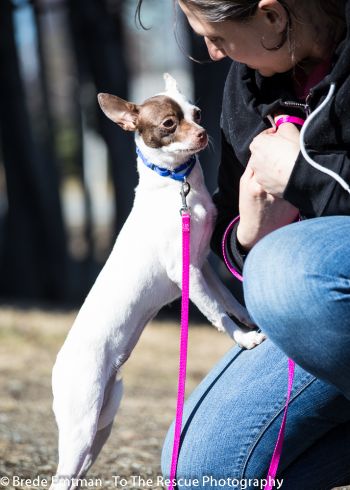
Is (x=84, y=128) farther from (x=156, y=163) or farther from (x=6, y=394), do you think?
(x=156, y=163)

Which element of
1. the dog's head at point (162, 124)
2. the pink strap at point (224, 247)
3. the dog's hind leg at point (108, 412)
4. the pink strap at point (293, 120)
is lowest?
the dog's hind leg at point (108, 412)

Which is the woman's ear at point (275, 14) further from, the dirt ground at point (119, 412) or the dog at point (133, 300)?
the dirt ground at point (119, 412)

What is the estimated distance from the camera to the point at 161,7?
991 centimetres

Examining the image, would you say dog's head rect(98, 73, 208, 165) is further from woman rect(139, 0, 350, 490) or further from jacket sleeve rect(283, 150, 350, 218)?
jacket sleeve rect(283, 150, 350, 218)

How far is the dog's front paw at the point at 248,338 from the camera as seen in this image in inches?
111

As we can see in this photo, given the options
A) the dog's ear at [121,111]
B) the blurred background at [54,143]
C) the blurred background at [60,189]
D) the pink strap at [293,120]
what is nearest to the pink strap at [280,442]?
the pink strap at [293,120]

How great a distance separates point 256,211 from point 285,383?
55cm

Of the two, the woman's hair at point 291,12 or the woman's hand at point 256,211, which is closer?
the woman's hair at point 291,12

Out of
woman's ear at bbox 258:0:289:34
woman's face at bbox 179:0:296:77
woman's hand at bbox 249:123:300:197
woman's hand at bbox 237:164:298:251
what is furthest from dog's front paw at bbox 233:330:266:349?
woman's ear at bbox 258:0:289:34

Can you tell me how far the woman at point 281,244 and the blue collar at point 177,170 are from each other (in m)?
0.12

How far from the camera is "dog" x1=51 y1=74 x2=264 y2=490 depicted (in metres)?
2.80

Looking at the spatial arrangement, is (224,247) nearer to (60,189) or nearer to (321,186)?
(321,186)

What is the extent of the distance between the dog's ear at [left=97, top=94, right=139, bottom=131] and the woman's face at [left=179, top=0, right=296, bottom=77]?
0.68m

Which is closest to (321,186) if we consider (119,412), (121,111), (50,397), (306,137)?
(306,137)
